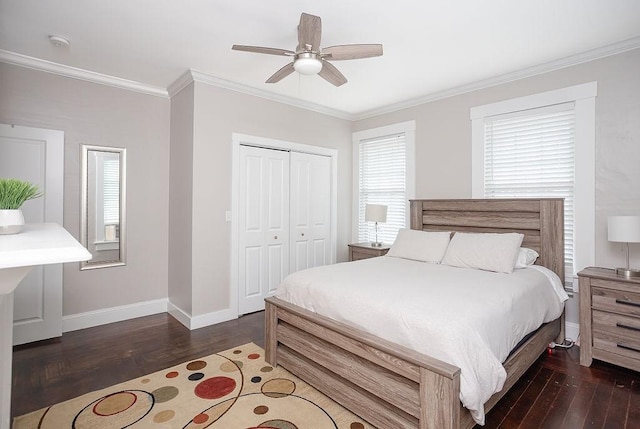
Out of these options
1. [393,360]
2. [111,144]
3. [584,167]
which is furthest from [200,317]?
[584,167]

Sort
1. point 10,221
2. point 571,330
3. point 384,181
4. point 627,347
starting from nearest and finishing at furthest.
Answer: point 10,221, point 627,347, point 571,330, point 384,181

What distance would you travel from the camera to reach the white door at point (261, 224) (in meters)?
3.92

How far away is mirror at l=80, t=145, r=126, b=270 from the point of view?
3475mm

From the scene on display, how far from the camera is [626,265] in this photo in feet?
9.12

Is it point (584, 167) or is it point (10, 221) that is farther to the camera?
point (584, 167)

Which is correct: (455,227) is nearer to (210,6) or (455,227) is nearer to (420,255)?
(420,255)

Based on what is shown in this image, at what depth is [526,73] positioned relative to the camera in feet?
11.1

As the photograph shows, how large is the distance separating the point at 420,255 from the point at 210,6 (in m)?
2.79

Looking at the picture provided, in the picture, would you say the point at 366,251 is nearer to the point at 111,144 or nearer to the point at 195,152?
the point at 195,152

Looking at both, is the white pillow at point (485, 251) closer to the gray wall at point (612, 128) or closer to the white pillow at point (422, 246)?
the white pillow at point (422, 246)

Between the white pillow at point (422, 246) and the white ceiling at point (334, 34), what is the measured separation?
1.69 metres

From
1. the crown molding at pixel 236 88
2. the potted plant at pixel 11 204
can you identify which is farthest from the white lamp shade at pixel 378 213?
the potted plant at pixel 11 204

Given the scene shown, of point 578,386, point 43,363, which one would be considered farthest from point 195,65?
point 578,386

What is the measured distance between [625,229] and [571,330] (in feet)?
3.66
